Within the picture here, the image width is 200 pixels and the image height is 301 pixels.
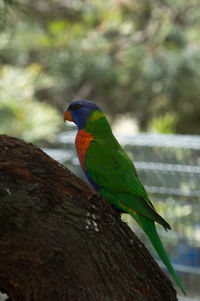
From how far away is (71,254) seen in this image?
105 centimetres

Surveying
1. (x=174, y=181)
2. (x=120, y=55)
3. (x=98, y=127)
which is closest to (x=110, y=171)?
(x=98, y=127)

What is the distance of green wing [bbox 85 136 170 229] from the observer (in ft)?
4.30

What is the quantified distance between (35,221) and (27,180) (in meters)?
0.09

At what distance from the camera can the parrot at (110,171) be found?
4.26 ft

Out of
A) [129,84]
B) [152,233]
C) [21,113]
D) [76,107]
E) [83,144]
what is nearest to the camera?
[152,233]

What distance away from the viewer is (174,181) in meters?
2.50

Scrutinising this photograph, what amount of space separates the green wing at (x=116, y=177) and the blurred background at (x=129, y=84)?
3.52 ft

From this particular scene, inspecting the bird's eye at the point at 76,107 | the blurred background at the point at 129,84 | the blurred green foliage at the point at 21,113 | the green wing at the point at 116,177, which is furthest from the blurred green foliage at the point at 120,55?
the green wing at the point at 116,177

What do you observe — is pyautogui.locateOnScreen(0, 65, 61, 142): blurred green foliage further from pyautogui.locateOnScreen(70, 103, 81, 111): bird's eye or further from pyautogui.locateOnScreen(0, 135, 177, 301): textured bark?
pyautogui.locateOnScreen(0, 135, 177, 301): textured bark

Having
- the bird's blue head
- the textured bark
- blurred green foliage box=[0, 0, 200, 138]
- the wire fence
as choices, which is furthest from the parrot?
blurred green foliage box=[0, 0, 200, 138]

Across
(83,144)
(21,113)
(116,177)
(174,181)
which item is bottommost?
(116,177)

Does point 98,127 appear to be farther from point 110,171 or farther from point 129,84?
Result: point 129,84

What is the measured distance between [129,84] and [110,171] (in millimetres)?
2702

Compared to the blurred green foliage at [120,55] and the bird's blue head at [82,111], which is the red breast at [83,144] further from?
the blurred green foliage at [120,55]
